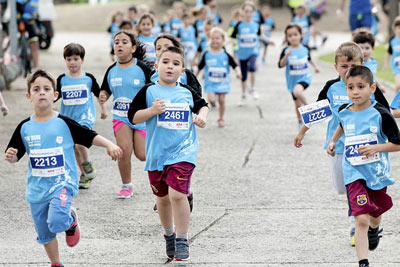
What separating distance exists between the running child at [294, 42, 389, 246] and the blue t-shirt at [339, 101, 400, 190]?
0.44 meters

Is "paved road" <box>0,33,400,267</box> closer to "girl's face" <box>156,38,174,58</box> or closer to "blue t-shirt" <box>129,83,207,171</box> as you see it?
"blue t-shirt" <box>129,83,207,171</box>

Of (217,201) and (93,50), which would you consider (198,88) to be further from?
(93,50)

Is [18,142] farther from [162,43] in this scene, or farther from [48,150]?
[162,43]

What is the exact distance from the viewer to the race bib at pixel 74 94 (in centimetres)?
819

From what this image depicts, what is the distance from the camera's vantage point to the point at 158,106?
5.79 meters

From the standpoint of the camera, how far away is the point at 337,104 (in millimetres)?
6555

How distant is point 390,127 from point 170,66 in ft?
5.33

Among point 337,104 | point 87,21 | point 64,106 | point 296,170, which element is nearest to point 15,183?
point 64,106

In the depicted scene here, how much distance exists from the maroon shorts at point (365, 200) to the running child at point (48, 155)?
162 cm

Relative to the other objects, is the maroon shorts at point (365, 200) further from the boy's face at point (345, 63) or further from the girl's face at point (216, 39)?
the girl's face at point (216, 39)

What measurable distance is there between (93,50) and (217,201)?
61.5ft

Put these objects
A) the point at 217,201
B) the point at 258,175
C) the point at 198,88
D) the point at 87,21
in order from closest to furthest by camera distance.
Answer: the point at 198,88
the point at 217,201
the point at 258,175
the point at 87,21

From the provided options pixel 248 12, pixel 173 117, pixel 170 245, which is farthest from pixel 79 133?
pixel 248 12

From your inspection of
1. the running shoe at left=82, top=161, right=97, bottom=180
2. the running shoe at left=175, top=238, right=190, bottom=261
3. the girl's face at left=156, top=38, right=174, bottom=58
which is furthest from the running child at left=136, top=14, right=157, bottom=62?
the running shoe at left=175, top=238, right=190, bottom=261
